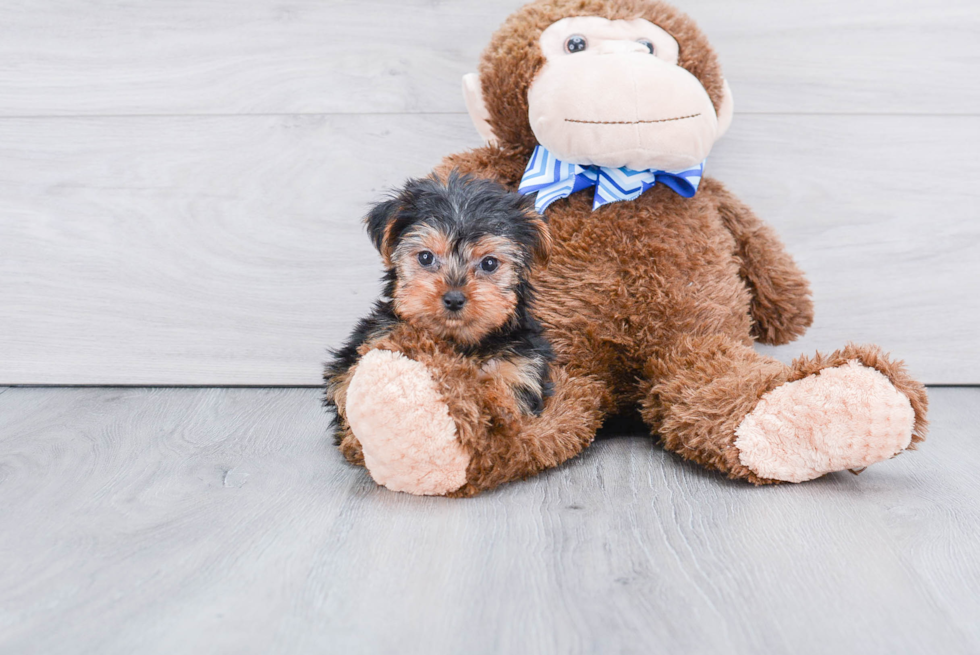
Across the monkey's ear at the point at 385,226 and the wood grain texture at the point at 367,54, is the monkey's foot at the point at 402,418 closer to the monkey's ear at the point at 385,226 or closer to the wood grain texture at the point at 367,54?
the monkey's ear at the point at 385,226

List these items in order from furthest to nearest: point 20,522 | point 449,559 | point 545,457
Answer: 1. point 545,457
2. point 20,522
3. point 449,559

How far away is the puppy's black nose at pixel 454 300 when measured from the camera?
1202 millimetres

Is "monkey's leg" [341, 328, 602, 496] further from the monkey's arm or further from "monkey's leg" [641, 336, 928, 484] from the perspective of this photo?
the monkey's arm

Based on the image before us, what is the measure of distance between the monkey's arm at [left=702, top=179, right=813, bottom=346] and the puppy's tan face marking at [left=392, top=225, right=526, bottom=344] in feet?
2.21

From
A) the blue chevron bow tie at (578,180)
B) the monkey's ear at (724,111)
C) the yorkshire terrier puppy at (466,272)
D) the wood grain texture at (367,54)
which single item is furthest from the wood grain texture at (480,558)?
the wood grain texture at (367,54)

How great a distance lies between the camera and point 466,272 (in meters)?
1.23

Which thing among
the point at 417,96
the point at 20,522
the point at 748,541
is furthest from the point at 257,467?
the point at 417,96

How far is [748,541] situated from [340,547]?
→ 58cm

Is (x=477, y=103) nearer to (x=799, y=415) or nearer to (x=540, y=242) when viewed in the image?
(x=540, y=242)

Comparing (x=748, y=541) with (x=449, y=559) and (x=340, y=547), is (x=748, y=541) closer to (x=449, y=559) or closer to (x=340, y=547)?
(x=449, y=559)

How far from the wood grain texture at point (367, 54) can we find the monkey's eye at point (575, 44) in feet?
1.47

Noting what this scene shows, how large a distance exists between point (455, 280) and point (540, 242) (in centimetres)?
18

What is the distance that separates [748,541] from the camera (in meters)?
1.12

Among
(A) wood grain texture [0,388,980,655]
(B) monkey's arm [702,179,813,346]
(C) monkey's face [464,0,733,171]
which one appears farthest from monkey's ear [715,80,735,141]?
(A) wood grain texture [0,388,980,655]
